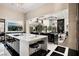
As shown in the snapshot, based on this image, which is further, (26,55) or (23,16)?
(23,16)

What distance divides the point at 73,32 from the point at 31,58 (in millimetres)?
916

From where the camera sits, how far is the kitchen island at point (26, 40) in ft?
4.96

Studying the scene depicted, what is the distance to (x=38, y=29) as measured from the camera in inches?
64.2

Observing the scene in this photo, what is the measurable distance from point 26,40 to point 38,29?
1.03 feet

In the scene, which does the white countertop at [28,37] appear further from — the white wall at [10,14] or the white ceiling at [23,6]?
the white ceiling at [23,6]

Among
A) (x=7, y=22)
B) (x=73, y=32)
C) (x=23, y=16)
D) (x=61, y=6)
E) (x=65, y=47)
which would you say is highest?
(x=61, y=6)

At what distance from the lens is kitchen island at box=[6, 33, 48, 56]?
1513 millimetres

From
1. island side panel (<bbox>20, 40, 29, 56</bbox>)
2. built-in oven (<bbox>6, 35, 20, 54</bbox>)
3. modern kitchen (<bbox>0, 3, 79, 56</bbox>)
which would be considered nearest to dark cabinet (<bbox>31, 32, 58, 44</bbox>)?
modern kitchen (<bbox>0, 3, 79, 56</bbox>)

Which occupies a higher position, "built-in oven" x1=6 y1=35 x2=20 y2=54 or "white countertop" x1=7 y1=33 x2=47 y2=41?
"white countertop" x1=7 y1=33 x2=47 y2=41

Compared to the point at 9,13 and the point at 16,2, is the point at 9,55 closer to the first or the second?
the point at 9,13

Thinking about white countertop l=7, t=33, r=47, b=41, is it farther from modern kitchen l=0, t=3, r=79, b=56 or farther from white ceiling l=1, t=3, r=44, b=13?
white ceiling l=1, t=3, r=44, b=13

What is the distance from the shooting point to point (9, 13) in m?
1.61

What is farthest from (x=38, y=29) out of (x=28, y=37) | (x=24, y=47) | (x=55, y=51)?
(x=55, y=51)

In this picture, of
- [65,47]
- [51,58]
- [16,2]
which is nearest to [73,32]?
[65,47]
